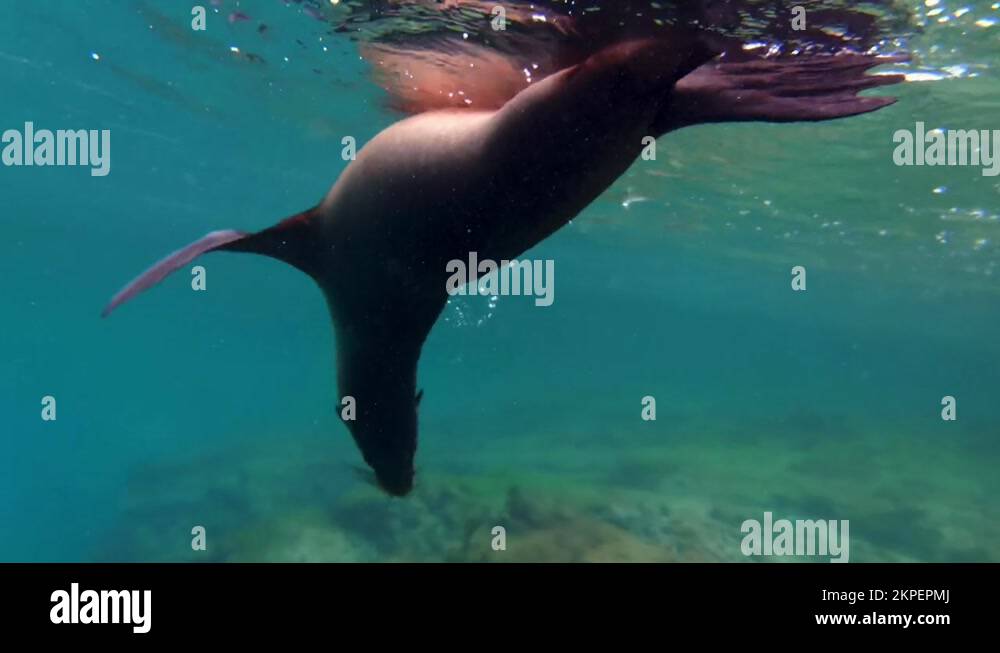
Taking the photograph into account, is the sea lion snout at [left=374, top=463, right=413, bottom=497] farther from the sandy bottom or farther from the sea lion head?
the sandy bottom

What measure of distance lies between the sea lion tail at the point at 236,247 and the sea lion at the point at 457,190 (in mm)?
10

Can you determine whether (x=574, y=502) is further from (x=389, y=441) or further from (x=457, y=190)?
(x=457, y=190)

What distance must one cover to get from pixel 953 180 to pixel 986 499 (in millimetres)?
9970

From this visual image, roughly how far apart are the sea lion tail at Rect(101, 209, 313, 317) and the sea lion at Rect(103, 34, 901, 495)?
0.03ft

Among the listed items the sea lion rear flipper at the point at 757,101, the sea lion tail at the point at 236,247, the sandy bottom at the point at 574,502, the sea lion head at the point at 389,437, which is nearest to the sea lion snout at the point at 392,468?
the sea lion head at the point at 389,437

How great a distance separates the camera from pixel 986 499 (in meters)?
20.8

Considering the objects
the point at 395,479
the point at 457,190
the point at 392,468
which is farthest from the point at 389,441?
the point at 457,190

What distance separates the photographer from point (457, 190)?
3227 millimetres

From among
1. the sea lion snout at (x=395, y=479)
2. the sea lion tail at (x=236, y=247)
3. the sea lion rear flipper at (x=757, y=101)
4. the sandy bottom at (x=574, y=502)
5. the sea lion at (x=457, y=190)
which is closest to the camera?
the sea lion at (x=457, y=190)

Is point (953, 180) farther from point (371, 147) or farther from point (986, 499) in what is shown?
point (371, 147)

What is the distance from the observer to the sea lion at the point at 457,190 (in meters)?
3.03

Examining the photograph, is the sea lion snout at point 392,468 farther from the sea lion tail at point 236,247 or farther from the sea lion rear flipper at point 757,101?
the sea lion rear flipper at point 757,101

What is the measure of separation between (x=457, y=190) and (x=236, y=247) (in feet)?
4.46

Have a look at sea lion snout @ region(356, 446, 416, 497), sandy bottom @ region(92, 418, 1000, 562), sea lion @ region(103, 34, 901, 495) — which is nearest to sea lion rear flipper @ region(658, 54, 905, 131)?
sea lion @ region(103, 34, 901, 495)
